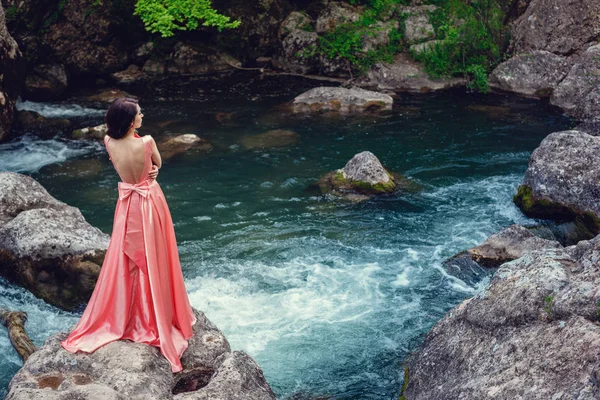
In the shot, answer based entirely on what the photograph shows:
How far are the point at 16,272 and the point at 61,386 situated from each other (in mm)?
4392

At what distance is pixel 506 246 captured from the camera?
32.1 feet

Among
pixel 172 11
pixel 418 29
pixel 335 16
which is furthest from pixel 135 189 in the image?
pixel 335 16

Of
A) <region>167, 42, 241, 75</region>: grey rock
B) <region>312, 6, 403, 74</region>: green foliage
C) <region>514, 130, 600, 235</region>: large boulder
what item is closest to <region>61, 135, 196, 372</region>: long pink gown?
<region>514, 130, 600, 235</region>: large boulder

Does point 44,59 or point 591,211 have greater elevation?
point 44,59

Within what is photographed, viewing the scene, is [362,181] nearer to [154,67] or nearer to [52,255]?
[52,255]

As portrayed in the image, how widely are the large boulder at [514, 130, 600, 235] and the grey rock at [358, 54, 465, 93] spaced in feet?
29.0

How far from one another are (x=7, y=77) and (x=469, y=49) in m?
13.0

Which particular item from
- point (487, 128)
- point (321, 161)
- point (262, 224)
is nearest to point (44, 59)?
point (321, 161)

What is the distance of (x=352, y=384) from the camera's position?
753 centimetres

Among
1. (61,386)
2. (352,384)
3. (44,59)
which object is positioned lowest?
(352,384)

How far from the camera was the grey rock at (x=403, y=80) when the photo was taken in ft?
65.9

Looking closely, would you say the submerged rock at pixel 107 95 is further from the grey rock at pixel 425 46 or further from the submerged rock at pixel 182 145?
the grey rock at pixel 425 46

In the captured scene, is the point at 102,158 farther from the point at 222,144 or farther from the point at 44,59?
the point at 44,59

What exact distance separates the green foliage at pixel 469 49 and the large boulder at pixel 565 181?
839 cm
